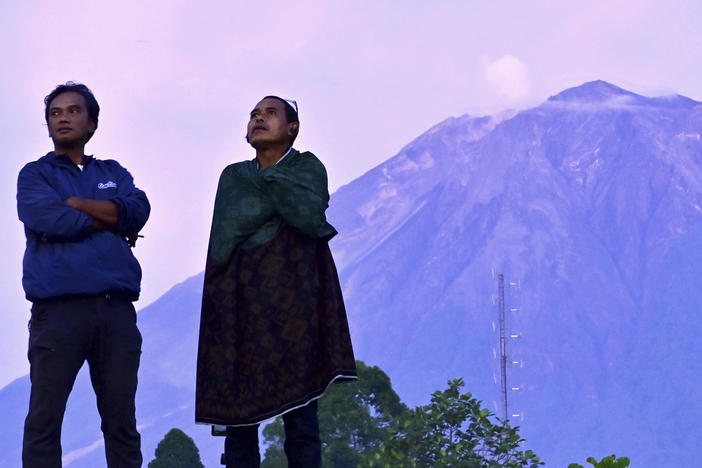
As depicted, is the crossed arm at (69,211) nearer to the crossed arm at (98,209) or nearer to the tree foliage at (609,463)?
the crossed arm at (98,209)

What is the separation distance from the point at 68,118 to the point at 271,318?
1.43m

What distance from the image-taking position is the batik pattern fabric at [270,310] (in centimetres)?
634

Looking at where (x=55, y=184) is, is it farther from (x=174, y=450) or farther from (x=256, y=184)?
(x=174, y=450)

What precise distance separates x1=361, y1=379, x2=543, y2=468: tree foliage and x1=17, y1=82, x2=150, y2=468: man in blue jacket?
49.1ft

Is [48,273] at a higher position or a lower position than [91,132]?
lower

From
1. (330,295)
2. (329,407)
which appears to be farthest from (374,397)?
(330,295)

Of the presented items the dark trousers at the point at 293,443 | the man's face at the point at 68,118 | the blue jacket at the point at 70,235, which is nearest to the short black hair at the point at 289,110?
the blue jacket at the point at 70,235

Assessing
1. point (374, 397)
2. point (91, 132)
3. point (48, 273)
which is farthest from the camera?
point (374, 397)

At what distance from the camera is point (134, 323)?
6.34 metres

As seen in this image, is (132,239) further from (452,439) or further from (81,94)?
(452,439)

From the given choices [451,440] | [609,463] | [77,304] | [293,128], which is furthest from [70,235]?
[451,440]

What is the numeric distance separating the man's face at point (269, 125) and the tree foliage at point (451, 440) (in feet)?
48.4

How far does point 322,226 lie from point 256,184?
0.41m

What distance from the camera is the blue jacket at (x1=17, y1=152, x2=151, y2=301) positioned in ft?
20.4
